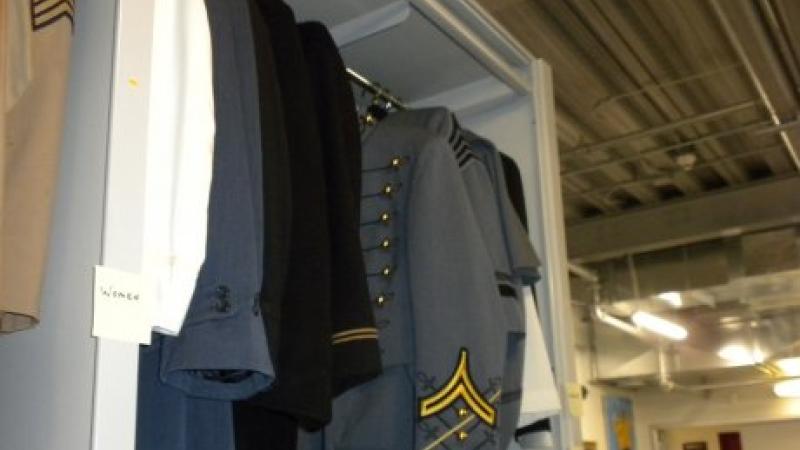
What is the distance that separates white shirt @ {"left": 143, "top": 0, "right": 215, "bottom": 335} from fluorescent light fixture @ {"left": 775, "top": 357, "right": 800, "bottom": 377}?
548cm

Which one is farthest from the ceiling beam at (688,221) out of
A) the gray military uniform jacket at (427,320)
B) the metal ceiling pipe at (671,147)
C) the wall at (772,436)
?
the wall at (772,436)

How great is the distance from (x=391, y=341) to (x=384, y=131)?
0.44 meters

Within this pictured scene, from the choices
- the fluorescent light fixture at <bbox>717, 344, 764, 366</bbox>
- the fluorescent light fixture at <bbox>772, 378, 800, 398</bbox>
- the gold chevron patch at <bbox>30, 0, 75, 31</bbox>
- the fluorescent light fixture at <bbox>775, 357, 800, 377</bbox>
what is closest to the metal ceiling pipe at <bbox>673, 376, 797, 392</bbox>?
the fluorescent light fixture at <bbox>772, 378, 800, 398</bbox>

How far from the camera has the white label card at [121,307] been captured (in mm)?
789

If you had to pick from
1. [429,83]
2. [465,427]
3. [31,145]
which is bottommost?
[465,427]

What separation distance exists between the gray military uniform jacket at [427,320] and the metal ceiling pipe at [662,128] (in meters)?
2.44

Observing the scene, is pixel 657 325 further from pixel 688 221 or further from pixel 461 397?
pixel 461 397

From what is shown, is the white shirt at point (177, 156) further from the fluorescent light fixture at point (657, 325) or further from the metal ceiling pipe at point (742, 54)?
the fluorescent light fixture at point (657, 325)

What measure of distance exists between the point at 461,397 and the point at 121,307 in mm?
629

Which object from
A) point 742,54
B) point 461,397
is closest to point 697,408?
point 742,54

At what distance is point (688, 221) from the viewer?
14.9ft

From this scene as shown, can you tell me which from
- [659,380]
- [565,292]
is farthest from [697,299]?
[565,292]

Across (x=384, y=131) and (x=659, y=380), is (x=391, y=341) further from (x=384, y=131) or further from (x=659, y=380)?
(x=659, y=380)

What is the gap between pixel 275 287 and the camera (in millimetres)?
954
